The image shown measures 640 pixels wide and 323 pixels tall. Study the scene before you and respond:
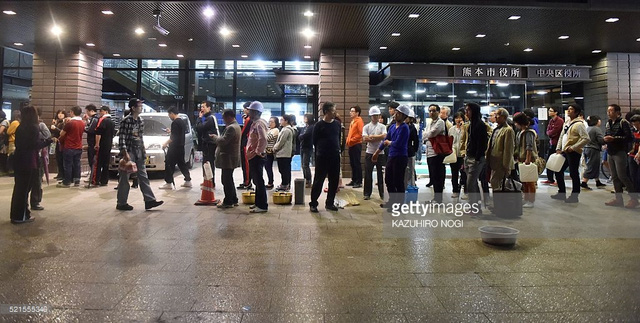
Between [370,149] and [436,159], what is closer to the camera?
[436,159]

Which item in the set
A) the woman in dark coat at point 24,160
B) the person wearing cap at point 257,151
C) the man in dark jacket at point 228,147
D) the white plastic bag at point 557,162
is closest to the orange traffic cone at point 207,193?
the man in dark jacket at point 228,147

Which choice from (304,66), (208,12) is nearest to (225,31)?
(208,12)

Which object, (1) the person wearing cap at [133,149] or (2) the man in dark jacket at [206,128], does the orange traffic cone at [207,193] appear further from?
(1) the person wearing cap at [133,149]

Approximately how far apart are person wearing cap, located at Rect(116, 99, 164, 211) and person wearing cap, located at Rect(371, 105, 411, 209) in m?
3.83

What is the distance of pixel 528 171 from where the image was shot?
636cm

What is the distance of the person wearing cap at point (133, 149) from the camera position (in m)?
6.30

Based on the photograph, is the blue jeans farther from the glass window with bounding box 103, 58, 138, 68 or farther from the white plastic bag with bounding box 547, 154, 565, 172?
the white plastic bag with bounding box 547, 154, 565, 172

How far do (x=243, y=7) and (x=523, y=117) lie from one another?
567cm

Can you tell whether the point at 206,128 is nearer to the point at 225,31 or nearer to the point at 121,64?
the point at 225,31

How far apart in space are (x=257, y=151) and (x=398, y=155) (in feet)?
7.27

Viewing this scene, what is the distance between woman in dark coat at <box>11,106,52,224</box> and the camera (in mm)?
5395

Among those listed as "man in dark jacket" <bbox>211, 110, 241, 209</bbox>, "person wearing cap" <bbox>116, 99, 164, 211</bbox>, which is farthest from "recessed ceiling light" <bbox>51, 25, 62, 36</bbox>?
"man in dark jacket" <bbox>211, 110, 241, 209</bbox>

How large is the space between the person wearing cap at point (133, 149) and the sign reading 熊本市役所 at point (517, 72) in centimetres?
895

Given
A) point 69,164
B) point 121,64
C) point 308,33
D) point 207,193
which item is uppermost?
point 121,64
